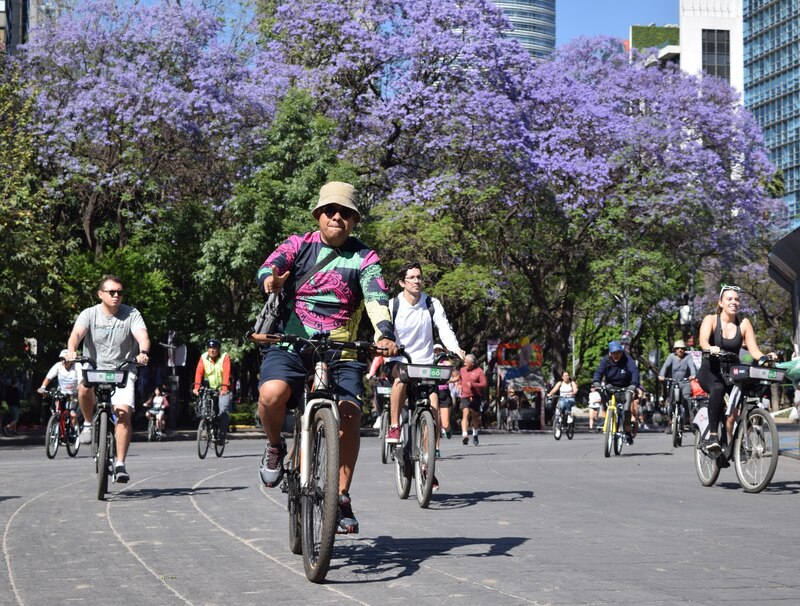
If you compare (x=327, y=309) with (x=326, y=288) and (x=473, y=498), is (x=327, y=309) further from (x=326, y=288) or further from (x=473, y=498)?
(x=473, y=498)

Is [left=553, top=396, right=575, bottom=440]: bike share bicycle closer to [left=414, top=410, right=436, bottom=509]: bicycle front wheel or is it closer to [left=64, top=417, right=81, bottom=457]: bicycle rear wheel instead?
[left=64, top=417, right=81, bottom=457]: bicycle rear wheel

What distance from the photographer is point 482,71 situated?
38031 mm

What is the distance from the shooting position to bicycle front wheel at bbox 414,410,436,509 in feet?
35.4

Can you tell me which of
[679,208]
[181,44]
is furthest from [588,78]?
[181,44]

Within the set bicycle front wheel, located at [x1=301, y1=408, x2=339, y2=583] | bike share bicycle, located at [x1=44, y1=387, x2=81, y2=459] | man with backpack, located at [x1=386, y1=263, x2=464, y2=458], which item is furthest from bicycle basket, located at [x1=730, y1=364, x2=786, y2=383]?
bike share bicycle, located at [x1=44, y1=387, x2=81, y2=459]

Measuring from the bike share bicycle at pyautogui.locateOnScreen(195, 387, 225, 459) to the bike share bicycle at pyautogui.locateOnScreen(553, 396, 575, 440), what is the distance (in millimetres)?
12750

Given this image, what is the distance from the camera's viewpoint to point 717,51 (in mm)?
127250

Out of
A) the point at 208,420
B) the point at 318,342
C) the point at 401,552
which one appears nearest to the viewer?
the point at 318,342

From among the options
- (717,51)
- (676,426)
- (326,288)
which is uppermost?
(717,51)

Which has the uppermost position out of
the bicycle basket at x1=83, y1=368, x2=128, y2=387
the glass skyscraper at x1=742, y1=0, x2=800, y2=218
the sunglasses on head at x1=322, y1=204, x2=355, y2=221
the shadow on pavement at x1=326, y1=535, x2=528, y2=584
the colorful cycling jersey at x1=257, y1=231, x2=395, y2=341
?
the glass skyscraper at x1=742, y1=0, x2=800, y2=218

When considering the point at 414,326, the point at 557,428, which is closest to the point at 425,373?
the point at 414,326

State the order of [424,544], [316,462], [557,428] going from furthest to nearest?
[557,428]
[424,544]
[316,462]

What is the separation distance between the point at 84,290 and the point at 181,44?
25.1ft

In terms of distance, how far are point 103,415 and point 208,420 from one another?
850cm
